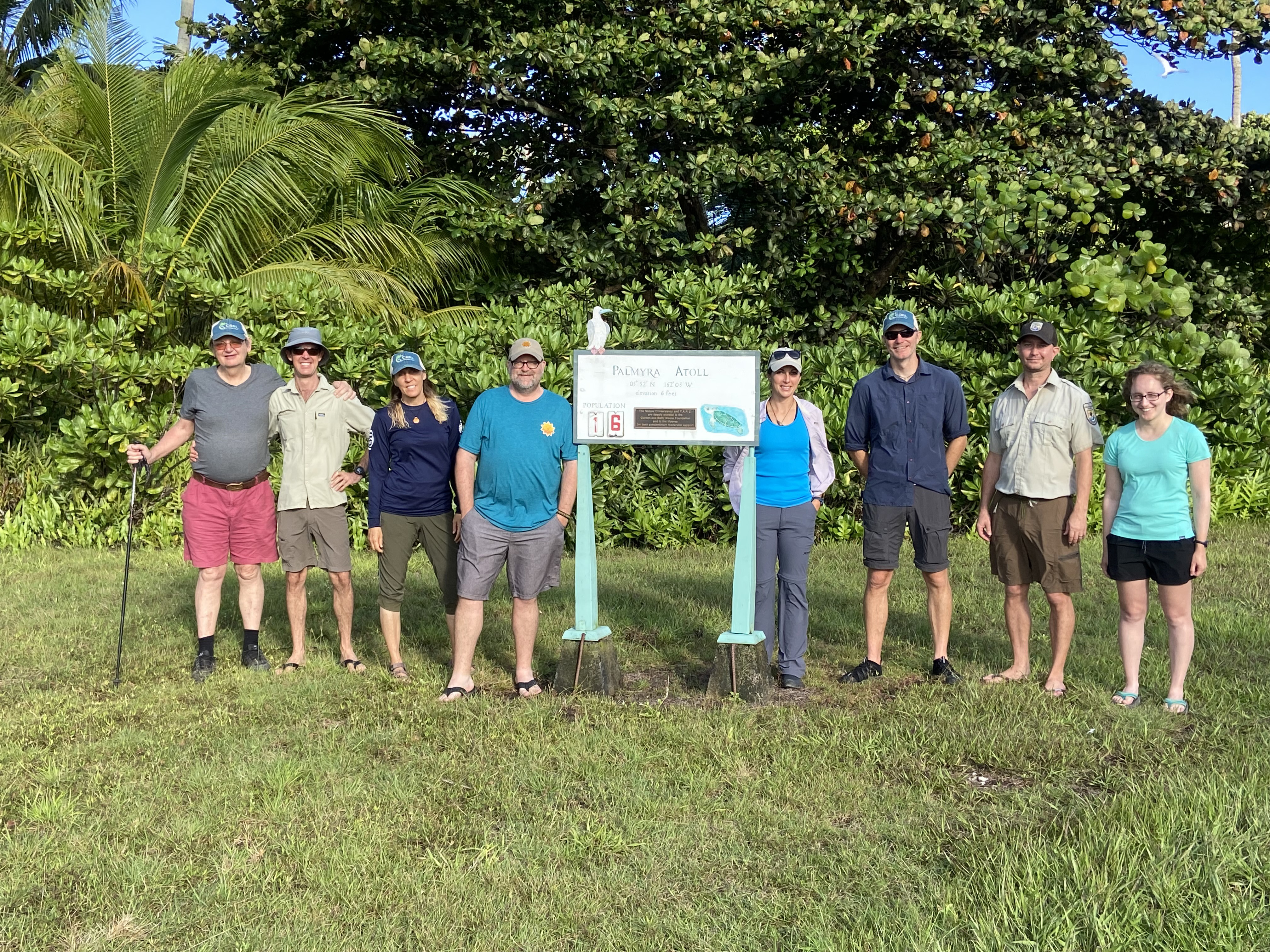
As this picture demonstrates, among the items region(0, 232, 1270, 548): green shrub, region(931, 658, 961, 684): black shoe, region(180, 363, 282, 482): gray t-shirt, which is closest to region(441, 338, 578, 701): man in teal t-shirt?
region(180, 363, 282, 482): gray t-shirt

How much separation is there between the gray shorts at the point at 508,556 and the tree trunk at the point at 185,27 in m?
10.0

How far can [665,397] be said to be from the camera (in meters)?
6.33

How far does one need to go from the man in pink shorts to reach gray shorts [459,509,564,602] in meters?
1.25

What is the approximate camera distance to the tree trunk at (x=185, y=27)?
14.2 meters

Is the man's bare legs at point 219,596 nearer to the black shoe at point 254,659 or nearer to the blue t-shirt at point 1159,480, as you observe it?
the black shoe at point 254,659

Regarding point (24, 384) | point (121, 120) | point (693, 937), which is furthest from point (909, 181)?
point (693, 937)

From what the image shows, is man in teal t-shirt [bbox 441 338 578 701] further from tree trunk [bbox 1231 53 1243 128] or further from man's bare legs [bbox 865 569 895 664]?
tree trunk [bbox 1231 53 1243 128]

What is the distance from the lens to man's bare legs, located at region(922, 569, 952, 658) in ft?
21.0

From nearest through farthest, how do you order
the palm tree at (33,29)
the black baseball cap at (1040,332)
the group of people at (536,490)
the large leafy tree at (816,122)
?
the black baseball cap at (1040,332) < the group of people at (536,490) < the large leafy tree at (816,122) < the palm tree at (33,29)

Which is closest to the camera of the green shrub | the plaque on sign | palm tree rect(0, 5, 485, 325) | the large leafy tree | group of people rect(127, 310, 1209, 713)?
group of people rect(127, 310, 1209, 713)

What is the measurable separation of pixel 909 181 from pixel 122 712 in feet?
31.1

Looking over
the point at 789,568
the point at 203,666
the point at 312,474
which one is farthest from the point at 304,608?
the point at 789,568

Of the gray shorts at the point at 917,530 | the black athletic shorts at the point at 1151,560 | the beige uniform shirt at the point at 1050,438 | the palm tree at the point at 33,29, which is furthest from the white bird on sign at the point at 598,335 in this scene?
the palm tree at the point at 33,29

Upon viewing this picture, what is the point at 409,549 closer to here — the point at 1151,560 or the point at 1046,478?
the point at 1046,478
